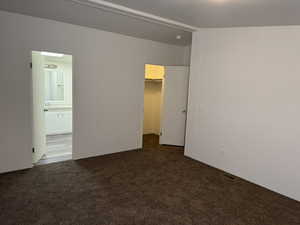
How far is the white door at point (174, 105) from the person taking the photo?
5.09 metres

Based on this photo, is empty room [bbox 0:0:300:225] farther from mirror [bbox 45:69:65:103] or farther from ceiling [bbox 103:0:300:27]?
mirror [bbox 45:69:65:103]

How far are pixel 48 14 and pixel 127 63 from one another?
1802 millimetres

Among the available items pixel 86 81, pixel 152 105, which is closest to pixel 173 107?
pixel 152 105

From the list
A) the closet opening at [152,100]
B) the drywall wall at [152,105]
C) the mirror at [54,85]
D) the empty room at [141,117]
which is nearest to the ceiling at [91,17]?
the empty room at [141,117]

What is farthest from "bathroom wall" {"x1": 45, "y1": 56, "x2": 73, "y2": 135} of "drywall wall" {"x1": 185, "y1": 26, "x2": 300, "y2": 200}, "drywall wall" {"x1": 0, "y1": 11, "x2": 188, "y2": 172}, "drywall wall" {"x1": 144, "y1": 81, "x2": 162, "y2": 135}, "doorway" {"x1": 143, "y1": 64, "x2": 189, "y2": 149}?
"drywall wall" {"x1": 185, "y1": 26, "x2": 300, "y2": 200}

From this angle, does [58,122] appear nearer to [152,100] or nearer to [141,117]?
[141,117]

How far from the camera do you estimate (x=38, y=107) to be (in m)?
3.93

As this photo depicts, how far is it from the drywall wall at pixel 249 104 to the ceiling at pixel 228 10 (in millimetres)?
311

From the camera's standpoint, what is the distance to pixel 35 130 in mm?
3732

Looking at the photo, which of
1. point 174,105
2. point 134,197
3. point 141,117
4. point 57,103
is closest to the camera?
point 134,197

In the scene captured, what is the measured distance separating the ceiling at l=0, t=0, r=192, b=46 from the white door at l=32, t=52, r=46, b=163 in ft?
2.74

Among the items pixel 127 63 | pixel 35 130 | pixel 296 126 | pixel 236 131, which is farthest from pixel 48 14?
pixel 296 126

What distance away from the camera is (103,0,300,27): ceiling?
2400 millimetres

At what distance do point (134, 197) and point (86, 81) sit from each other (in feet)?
8.10
